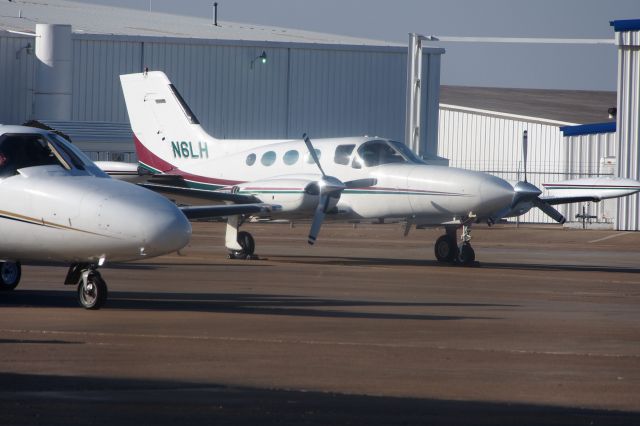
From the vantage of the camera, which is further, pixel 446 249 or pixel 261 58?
pixel 261 58

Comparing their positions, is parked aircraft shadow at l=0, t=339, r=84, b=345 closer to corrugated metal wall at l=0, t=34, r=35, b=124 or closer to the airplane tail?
the airplane tail

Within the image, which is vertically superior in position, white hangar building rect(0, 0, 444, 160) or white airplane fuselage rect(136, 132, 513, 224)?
white hangar building rect(0, 0, 444, 160)

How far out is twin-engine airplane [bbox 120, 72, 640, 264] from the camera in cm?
2491

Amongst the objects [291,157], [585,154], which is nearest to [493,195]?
[291,157]

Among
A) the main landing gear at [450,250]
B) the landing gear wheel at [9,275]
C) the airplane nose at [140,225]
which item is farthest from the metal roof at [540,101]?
the airplane nose at [140,225]

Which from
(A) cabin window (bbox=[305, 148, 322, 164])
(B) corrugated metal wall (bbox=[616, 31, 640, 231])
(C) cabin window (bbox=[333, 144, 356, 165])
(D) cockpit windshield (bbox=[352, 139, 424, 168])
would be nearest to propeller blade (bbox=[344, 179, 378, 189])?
(D) cockpit windshield (bbox=[352, 139, 424, 168])

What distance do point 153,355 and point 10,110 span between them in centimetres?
3870

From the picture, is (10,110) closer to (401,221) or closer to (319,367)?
(401,221)

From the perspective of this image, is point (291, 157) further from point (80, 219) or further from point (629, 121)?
point (629, 121)

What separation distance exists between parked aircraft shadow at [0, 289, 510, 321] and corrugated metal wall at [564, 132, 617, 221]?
1281 inches

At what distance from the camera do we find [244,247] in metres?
26.3

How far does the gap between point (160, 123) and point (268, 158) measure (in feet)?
15.6

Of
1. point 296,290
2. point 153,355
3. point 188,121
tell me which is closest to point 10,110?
point 188,121

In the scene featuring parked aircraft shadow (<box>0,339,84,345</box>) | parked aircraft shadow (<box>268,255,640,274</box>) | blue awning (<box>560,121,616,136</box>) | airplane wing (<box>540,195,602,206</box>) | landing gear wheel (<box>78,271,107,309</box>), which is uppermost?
blue awning (<box>560,121,616,136</box>)
